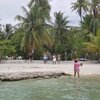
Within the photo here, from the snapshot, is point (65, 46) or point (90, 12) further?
point (65, 46)

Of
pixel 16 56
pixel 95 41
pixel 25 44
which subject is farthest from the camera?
pixel 16 56

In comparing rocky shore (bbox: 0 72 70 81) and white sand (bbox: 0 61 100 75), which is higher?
white sand (bbox: 0 61 100 75)

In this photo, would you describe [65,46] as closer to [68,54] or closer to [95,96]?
[68,54]

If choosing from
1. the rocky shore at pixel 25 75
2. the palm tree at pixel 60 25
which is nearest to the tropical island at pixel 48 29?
the palm tree at pixel 60 25

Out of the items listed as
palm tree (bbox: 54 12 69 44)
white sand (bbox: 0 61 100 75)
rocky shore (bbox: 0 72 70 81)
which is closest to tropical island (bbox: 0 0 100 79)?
palm tree (bbox: 54 12 69 44)

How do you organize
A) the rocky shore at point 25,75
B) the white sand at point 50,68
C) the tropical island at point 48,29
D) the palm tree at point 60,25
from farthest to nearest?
the palm tree at point 60,25
the tropical island at point 48,29
the white sand at point 50,68
the rocky shore at point 25,75

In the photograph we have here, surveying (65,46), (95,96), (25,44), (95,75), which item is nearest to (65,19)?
(65,46)

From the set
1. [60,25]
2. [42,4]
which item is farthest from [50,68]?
[60,25]

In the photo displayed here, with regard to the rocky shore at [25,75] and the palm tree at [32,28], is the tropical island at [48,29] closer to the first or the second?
the palm tree at [32,28]

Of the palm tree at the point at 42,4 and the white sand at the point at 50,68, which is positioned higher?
the palm tree at the point at 42,4

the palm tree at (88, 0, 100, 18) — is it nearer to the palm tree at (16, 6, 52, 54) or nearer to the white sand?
the palm tree at (16, 6, 52, 54)

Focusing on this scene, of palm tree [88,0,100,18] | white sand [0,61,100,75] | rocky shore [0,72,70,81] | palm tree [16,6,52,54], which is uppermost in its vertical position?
palm tree [88,0,100,18]

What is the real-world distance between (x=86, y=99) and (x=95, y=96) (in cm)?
127

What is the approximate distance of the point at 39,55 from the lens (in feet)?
245
